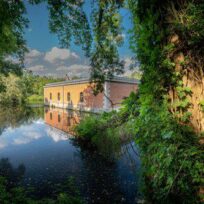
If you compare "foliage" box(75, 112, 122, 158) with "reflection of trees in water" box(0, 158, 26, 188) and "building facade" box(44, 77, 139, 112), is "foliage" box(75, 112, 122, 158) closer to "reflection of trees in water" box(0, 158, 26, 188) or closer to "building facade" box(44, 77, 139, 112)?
"reflection of trees in water" box(0, 158, 26, 188)

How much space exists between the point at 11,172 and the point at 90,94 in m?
17.5

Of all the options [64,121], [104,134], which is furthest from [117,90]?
[104,134]

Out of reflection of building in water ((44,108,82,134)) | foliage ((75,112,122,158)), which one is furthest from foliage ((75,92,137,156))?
Result: reflection of building in water ((44,108,82,134))

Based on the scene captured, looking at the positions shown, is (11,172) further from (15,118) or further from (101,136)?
(15,118)

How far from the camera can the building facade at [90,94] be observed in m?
22.4

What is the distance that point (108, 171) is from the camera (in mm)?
6656

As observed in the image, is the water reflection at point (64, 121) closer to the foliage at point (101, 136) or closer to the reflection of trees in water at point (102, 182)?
the foliage at point (101, 136)

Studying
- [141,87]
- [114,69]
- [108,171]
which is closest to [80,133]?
[108,171]

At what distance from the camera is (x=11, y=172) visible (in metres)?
6.70

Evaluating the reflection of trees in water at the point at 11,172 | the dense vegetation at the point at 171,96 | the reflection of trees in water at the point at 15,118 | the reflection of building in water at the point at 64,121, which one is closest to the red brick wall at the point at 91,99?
the reflection of building in water at the point at 64,121

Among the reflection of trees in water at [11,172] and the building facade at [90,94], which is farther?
the building facade at [90,94]

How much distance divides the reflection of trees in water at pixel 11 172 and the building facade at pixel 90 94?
40.6 ft

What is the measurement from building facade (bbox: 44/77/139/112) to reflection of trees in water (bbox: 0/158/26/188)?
12.4m

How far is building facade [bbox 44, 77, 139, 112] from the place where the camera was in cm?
2236
